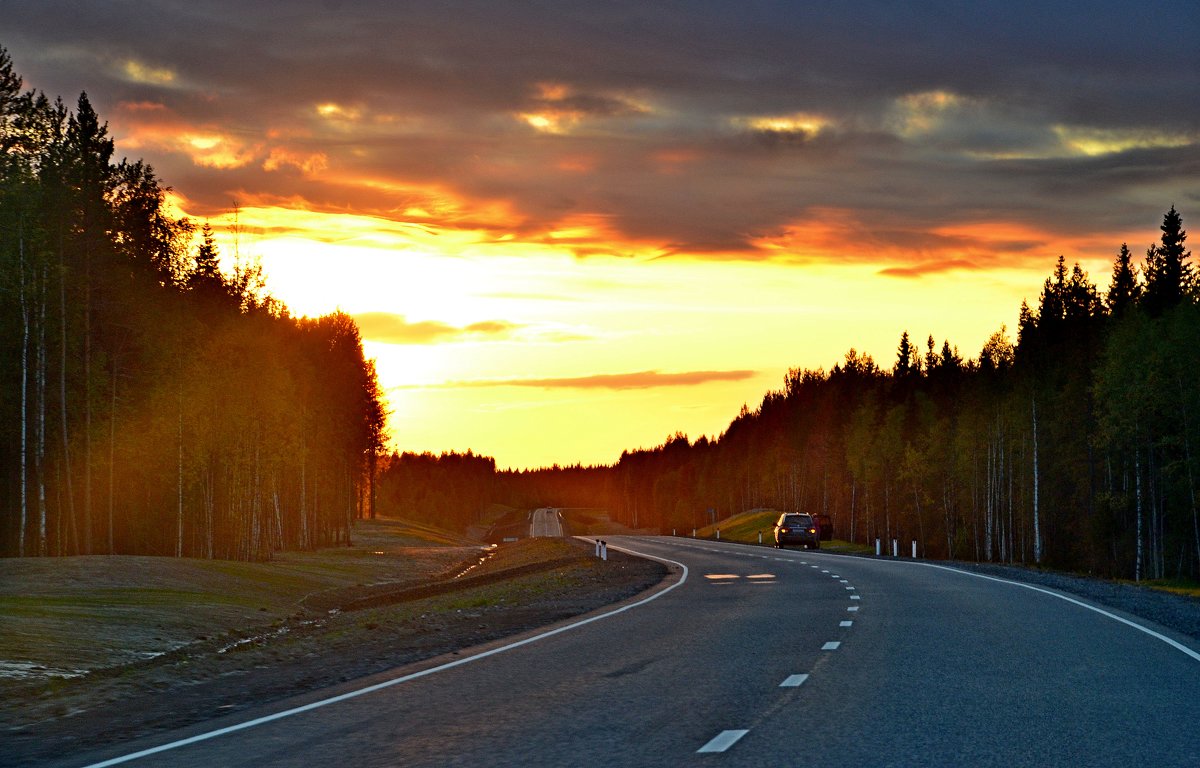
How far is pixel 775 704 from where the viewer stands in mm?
10984

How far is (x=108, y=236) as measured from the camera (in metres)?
50.2

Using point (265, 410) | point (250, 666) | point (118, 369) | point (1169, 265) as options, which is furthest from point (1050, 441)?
point (250, 666)

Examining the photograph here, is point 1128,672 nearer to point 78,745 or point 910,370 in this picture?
point 78,745

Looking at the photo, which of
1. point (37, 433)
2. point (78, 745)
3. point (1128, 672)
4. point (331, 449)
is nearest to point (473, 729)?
point (78, 745)

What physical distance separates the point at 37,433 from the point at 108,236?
8.61 m

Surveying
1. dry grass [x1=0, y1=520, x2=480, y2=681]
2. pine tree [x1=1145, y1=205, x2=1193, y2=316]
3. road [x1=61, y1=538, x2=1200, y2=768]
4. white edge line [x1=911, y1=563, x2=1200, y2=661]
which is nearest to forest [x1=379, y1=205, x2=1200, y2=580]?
pine tree [x1=1145, y1=205, x2=1193, y2=316]

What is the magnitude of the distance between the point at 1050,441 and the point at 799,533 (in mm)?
28646

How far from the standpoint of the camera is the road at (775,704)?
28.9 ft

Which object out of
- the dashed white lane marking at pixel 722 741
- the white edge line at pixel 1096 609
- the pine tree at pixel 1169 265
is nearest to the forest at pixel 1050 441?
the pine tree at pixel 1169 265

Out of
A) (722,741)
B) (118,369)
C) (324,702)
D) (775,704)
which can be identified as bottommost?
(324,702)

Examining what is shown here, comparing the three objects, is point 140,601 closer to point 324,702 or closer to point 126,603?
point 126,603

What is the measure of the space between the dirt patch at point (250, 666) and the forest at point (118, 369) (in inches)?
695

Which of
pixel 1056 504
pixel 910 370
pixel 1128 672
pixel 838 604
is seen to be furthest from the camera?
pixel 910 370

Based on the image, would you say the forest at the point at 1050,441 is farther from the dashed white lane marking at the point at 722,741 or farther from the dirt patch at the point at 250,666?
the dashed white lane marking at the point at 722,741
